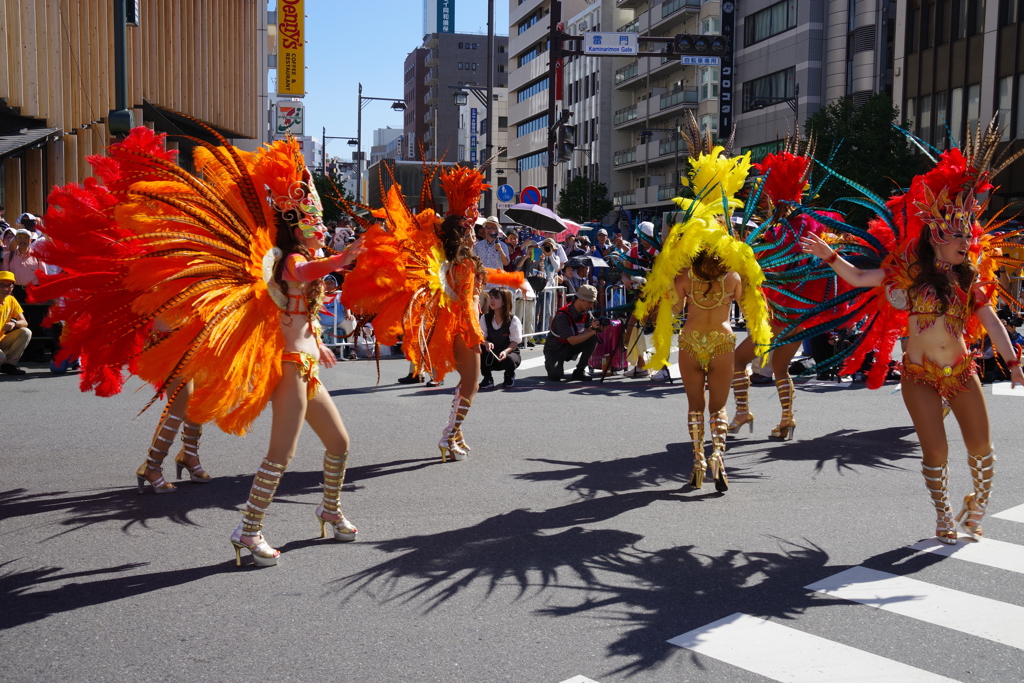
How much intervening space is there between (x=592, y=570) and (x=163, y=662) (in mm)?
2090

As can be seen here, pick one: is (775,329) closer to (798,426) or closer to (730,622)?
(798,426)

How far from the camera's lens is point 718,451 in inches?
243

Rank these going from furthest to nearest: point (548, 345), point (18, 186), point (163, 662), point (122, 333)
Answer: point (18, 186), point (548, 345), point (122, 333), point (163, 662)

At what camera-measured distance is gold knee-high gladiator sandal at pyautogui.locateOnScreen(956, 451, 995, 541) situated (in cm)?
510

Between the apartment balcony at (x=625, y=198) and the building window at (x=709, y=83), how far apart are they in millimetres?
9960

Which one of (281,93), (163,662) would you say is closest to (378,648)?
(163,662)

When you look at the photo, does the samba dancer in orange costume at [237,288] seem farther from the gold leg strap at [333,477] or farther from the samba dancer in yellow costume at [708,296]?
the samba dancer in yellow costume at [708,296]

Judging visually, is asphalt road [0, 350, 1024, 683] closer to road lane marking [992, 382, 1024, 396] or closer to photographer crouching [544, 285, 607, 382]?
road lane marking [992, 382, 1024, 396]

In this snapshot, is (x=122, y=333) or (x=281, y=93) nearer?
(x=122, y=333)

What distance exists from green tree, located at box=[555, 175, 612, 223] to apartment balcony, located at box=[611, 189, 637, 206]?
1588mm

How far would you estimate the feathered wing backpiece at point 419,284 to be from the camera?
253 inches

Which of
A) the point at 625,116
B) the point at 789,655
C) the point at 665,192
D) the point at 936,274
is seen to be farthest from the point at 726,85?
the point at 789,655

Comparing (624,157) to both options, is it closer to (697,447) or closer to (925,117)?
(925,117)

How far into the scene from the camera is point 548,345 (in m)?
12.3
